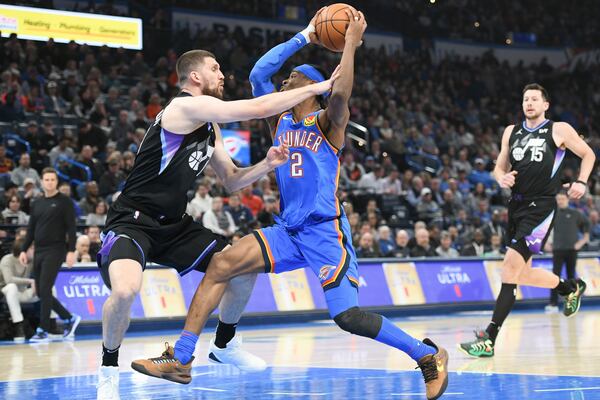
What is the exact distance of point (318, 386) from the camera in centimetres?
714

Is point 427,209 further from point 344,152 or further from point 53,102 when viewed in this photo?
point 53,102

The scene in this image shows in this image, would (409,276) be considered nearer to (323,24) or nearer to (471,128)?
(323,24)

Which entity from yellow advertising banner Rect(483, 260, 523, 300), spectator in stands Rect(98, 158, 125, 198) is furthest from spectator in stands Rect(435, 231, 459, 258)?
spectator in stands Rect(98, 158, 125, 198)

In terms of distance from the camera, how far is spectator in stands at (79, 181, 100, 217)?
52.3 ft

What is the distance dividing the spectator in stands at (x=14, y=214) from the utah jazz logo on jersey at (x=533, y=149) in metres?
8.66

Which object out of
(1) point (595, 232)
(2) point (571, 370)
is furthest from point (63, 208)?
(1) point (595, 232)

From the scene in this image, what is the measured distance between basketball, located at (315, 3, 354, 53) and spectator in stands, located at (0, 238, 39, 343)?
763cm

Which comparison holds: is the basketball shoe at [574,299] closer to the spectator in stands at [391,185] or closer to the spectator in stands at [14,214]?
the spectator in stands at [14,214]

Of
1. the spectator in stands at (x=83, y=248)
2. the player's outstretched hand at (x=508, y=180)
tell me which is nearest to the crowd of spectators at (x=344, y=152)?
the spectator in stands at (x=83, y=248)

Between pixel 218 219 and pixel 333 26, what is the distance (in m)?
10.1

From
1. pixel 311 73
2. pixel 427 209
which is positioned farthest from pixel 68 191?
pixel 427 209

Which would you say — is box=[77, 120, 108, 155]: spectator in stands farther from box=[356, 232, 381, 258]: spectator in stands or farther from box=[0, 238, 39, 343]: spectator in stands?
box=[356, 232, 381, 258]: spectator in stands

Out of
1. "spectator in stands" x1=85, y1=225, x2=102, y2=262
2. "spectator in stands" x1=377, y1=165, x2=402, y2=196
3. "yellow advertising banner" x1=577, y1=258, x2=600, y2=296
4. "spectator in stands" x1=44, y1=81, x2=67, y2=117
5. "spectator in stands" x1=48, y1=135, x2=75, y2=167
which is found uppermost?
"spectator in stands" x1=44, y1=81, x2=67, y2=117

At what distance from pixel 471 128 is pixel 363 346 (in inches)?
765
